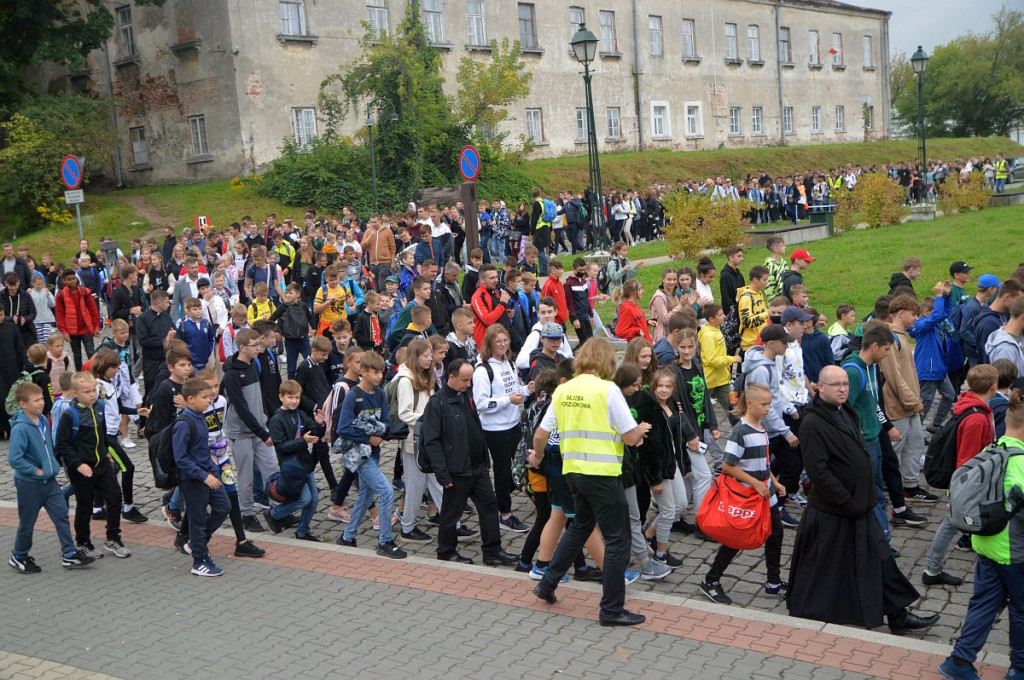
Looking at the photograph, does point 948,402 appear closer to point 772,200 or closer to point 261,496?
point 261,496

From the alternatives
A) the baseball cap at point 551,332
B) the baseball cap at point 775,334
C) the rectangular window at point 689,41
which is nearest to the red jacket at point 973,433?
the baseball cap at point 775,334

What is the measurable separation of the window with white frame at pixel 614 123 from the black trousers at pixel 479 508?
128ft

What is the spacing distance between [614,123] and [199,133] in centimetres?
1952

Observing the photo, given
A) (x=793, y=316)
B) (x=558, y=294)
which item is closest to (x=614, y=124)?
(x=558, y=294)

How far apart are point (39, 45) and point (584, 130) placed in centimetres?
2222

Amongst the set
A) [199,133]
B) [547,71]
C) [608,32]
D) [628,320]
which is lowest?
[628,320]

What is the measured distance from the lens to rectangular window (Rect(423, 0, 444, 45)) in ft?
123

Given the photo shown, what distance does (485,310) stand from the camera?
40.4ft

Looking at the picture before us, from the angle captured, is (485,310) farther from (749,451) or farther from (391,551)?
(749,451)

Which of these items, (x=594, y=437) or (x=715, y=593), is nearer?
(x=594, y=437)

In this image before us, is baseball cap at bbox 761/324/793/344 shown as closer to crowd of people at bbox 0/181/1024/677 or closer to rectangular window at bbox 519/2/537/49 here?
crowd of people at bbox 0/181/1024/677

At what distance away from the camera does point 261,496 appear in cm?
994

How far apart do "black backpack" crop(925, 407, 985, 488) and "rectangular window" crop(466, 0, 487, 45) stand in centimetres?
3487

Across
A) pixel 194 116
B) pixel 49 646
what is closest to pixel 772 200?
pixel 194 116
